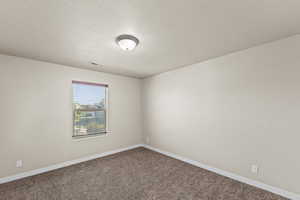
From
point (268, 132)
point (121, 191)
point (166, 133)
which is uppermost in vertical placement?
point (268, 132)

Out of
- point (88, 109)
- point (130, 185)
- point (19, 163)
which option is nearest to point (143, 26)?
point (130, 185)

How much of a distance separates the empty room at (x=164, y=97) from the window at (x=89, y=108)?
0.03 m

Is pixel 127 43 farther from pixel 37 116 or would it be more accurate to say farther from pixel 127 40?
pixel 37 116

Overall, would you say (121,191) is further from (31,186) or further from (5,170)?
(5,170)

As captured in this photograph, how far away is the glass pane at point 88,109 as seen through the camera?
3381 millimetres

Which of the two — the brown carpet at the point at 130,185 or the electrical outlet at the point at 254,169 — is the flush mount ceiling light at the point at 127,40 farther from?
the electrical outlet at the point at 254,169

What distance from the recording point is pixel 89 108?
3.59 meters

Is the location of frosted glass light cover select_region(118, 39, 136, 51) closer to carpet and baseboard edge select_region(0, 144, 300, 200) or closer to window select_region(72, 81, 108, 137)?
window select_region(72, 81, 108, 137)

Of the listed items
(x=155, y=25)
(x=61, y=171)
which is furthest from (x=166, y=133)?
(x=155, y=25)

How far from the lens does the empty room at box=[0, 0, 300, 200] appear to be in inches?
61.5

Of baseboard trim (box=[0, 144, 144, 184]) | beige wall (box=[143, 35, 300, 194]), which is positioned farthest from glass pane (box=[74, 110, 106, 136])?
beige wall (box=[143, 35, 300, 194])

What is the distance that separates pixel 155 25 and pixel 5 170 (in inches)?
143

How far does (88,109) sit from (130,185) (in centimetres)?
219

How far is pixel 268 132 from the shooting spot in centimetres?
215
